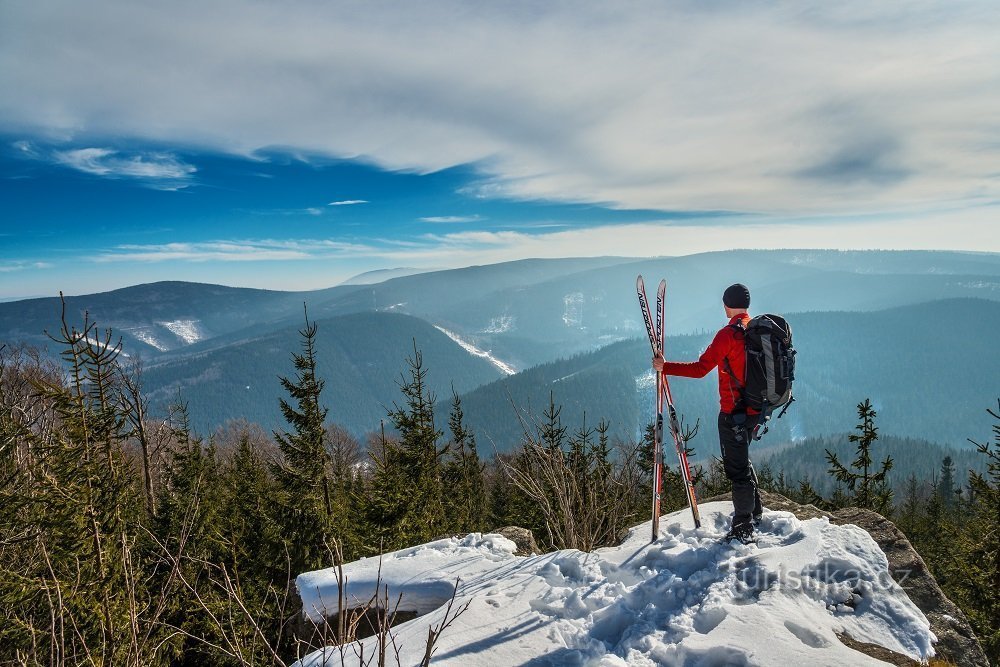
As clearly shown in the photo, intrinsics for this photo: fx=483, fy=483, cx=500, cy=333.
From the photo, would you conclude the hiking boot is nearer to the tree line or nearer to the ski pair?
the ski pair

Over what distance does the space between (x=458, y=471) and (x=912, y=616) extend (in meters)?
26.7

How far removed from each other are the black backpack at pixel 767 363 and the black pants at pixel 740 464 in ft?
0.87

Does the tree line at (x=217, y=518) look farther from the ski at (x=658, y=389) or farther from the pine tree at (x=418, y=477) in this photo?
the ski at (x=658, y=389)

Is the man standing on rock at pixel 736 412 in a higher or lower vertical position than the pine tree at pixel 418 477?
higher

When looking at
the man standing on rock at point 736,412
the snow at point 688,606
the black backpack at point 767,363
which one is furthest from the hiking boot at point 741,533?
the black backpack at point 767,363

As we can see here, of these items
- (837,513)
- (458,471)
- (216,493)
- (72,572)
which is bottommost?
(458,471)

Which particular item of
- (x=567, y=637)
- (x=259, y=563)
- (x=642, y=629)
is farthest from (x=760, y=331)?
(x=259, y=563)

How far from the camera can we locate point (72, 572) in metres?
9.93

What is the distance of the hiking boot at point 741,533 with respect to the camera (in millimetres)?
5977

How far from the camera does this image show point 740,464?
20.5ft

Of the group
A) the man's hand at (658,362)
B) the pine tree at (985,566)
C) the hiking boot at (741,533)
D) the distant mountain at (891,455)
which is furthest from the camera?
the distant mountain at (891,455)

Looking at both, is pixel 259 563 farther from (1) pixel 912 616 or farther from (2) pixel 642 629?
(1) pixel 912 616

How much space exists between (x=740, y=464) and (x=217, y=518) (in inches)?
759

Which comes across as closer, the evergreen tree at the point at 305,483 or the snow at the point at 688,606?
the snow at the point at 688,606
